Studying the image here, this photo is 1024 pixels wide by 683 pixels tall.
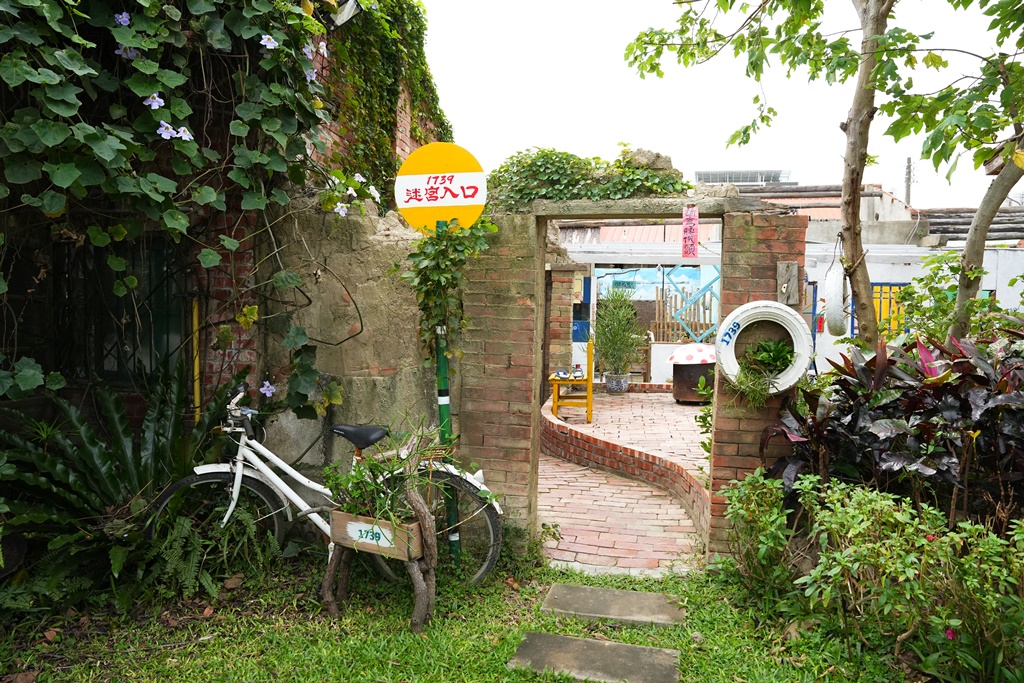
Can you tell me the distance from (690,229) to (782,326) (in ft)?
2.85

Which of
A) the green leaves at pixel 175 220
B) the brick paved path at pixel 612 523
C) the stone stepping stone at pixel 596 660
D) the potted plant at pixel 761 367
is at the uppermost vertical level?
the green leaves at pixel 175 220

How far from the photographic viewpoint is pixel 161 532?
4004mm

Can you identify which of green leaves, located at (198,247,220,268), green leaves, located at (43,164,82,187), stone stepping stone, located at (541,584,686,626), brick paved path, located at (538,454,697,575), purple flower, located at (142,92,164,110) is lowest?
stone stepping stone, located at (541,584,686,626)

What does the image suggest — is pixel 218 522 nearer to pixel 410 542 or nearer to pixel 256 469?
pixel 256 469

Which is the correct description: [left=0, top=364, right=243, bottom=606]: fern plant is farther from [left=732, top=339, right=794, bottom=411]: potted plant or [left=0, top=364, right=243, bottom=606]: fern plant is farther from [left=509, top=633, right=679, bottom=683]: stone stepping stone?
[left=732, top=339, right=794, bottom=411]: potted plant

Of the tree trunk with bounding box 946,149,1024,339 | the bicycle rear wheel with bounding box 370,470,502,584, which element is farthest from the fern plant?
the tree trunk with bounding box 946,149,1024,339

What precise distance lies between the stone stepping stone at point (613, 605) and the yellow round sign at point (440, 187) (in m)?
2.34

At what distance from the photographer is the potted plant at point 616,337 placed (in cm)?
1141

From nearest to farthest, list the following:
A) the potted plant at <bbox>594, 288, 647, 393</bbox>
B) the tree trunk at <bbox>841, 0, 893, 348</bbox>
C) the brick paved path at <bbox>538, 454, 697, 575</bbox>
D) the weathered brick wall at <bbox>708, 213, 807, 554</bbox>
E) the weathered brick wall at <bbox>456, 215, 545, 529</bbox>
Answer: the weathered brick wall at <bbox>708, 213, 807, 554</bbox>
the weathered brick wall at <bbox>456, 215, 545, 529</bbox>
the tree trunk at <bbox>841, 0, 893, 348</bbox>
the brick paved path at <bbox>538, 454, 697, 575</bbox>
the potted plant at <bbox>594, 288, 647, 393</bbox>

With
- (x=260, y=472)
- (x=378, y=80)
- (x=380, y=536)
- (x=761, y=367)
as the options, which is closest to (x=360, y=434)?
(x=380, y=536)

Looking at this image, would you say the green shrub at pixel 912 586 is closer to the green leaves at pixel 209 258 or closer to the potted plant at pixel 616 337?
the green leaves at pixel 209 258

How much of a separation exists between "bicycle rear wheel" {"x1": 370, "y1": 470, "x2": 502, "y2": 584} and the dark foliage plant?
176 cm

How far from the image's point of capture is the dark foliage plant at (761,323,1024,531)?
3.59 meters

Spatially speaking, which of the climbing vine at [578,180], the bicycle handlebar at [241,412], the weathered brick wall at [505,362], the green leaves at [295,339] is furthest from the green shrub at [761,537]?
the bicycle handlebar at [241,412]
